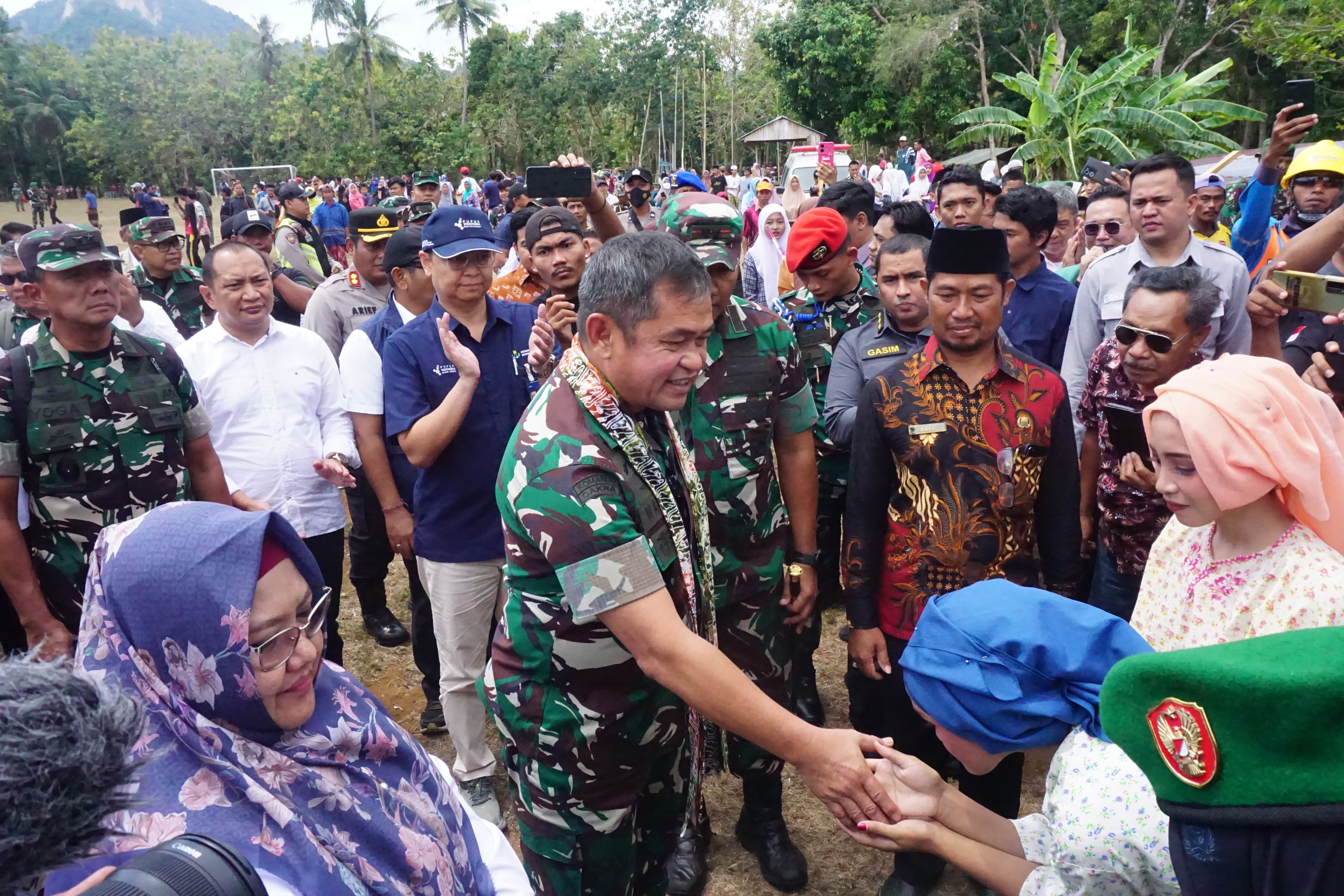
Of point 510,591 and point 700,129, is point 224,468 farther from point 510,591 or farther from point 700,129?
point 700,129

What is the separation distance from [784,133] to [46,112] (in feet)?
146

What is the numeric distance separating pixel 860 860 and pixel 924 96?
31.2m

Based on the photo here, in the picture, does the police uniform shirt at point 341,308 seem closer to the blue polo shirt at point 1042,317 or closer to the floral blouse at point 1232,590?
the blue polo shirt at point 1042,317

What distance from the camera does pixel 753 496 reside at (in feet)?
9.32

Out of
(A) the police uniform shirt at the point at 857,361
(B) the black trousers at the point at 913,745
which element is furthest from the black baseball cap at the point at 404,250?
(B) the black trousers at the point at 913,745

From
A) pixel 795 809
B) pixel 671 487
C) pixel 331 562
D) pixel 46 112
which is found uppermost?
pixel 46 112

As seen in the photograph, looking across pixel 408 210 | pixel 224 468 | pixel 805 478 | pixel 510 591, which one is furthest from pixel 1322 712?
pixel 408 210

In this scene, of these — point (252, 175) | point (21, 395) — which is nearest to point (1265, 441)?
point (21, 395)

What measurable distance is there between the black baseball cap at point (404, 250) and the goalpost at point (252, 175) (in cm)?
3111

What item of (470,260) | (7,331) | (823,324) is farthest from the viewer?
(7,331)

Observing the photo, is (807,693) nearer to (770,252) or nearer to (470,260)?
(470,260)

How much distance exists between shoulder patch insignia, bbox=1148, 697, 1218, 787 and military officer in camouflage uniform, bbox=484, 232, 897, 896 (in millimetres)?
939

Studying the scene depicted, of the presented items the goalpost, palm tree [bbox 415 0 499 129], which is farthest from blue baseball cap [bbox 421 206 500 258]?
palm tree [bbox 415 0 499 129]

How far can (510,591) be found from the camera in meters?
2.15
